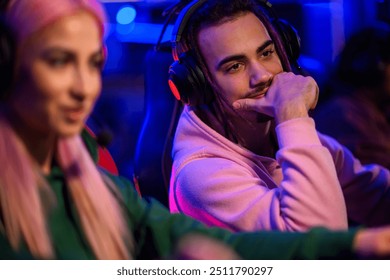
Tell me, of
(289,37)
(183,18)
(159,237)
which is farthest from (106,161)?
(289,37)

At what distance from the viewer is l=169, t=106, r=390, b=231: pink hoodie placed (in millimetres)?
1400

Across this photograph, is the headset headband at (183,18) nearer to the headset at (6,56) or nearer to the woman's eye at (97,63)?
the woman's eye at (97,63)

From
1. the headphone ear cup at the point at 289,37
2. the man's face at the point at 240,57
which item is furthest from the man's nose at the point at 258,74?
the headphone ear cup at the point at 289,37

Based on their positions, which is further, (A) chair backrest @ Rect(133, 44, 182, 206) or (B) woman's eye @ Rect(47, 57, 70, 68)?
(A) chair backrest @ Rect(133, 44, 182, 206)

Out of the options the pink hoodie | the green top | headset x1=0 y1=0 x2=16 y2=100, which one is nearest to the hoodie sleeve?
the pink hoodie

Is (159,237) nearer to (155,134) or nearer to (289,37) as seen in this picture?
(155,134)

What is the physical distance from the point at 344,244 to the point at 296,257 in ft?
0.43

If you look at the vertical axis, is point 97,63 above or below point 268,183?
above

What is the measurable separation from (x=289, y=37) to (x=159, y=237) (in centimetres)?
60

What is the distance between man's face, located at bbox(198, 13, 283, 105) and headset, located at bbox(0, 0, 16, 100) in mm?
515

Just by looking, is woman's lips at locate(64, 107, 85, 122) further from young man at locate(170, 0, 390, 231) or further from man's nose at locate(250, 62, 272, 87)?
man's nose at locate(250, 62, 272, 87)

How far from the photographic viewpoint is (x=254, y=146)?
1.61m

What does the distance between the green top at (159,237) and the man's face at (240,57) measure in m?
0.37
